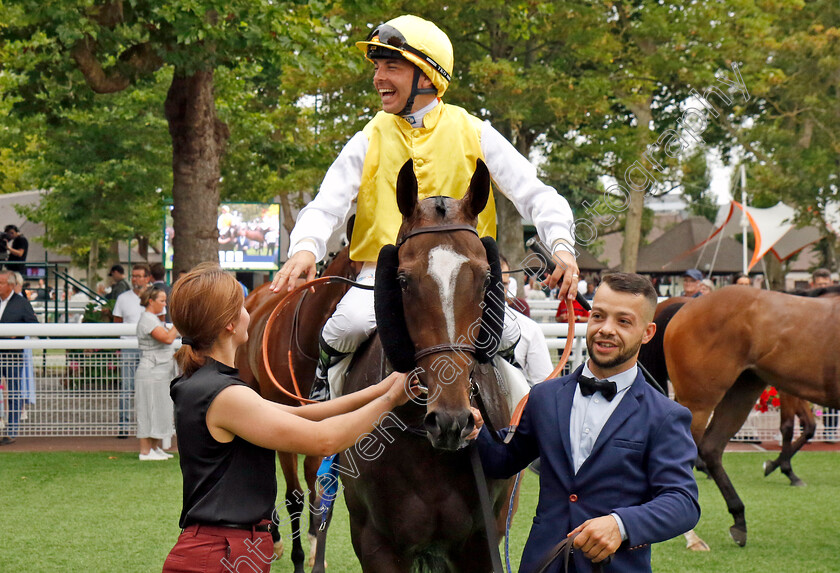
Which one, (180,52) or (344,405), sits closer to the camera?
(344,405)

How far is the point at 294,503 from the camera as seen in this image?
540cm

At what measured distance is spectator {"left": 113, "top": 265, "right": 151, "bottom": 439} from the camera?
8.91m

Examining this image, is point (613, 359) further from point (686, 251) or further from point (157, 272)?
point (686, 251)

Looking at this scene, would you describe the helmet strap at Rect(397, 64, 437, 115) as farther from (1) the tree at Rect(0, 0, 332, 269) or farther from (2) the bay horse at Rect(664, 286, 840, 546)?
(1) the tree at Rect(0, 0, 332, 269)

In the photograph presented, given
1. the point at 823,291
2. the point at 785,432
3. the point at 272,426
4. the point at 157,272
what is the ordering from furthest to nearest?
the point at 157,272 < the point at 785,432 < the point at 823,291 < the point at 272,426

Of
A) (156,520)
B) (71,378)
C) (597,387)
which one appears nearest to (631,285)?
(597,387)

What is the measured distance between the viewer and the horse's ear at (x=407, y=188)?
2.70 meters

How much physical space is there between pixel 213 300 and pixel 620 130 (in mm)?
15703

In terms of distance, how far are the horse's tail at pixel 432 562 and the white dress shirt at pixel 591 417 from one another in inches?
29.7

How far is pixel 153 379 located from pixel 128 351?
1.79 ft

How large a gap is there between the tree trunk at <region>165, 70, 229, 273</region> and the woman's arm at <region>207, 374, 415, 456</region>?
8.06 m

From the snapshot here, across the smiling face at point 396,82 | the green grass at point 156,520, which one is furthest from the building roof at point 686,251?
the smiling face at point 396,82

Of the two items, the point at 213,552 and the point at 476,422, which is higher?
the point at 476,422

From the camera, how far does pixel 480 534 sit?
301 centimetres
